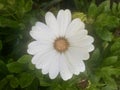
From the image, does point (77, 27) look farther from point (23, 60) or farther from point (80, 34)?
point (23, 60)

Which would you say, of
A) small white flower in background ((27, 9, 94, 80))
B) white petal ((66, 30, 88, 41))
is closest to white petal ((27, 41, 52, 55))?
small white flower in background ((27, 9, 94, 80))

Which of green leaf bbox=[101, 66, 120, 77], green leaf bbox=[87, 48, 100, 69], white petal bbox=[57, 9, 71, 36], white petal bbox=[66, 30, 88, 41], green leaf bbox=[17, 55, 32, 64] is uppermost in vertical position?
white petal bbox=[57, 9, 71, 36]

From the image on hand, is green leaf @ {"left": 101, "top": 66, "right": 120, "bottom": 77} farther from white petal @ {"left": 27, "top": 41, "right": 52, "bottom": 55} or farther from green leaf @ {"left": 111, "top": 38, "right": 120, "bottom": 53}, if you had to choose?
white petal @ {"left": 27, "top": 41, "right": 52, "bottom": 55}

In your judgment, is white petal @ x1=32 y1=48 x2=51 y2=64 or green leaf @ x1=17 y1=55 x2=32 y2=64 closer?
white petal @ x1=32 y1=48 x2=51 y2=64

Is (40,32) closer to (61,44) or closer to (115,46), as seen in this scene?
(61,44)

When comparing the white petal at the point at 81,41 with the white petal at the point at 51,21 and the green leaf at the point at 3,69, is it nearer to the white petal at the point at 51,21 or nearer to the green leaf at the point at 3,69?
the white petal at the point at 51,21

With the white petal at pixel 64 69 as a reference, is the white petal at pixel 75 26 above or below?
above

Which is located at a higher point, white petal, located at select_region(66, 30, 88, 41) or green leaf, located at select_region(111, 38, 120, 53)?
white petal, located at select_region(66, 30, 88, 41)

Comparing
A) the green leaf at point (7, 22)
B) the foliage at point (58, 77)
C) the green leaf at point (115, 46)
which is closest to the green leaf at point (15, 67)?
the foliage at point (58, 77)

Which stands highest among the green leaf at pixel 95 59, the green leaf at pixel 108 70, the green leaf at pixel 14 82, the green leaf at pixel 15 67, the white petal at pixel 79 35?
the white petal at pixel 79 35
